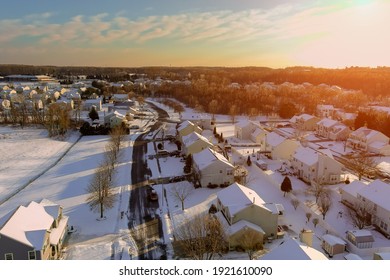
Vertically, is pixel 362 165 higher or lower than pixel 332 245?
higher

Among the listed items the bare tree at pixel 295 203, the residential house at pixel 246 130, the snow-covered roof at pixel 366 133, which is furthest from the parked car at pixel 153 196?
the snow-covered roof at pixel 366 133

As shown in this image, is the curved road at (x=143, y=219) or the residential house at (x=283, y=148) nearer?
the curved road at (x=143, y=219)

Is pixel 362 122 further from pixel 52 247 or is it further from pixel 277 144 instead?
pixel 52 247

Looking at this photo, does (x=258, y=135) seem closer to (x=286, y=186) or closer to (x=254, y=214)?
(x=286, y=186)

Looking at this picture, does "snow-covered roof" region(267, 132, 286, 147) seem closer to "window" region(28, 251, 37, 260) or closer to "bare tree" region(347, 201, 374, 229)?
"bare tree" region(347, 201, 374, 229)

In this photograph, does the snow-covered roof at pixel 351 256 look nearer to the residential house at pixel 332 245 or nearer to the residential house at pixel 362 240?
the residential house at pixel 332 245

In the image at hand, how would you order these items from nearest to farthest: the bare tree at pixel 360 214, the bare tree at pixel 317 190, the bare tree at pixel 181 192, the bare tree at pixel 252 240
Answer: the bare tree at pixel 252 240 → the bare tree at pixel 360 214 → the bare tree at pixel 181 192 → the bare tree at pixel 317 190

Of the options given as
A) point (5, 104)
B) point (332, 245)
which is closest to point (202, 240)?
point (332, 245)
